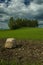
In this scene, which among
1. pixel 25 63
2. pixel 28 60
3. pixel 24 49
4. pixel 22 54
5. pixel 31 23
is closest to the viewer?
pixel 25 63

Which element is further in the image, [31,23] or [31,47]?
[31,23]

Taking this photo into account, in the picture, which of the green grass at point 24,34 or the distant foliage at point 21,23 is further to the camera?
the distant foliage at point 21,23

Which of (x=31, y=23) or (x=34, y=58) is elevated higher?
(x=34, y=58)

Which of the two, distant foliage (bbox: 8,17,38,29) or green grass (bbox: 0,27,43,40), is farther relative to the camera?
distant foliage (bbox: 8,17,38,29)

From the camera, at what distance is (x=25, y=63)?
528 inches

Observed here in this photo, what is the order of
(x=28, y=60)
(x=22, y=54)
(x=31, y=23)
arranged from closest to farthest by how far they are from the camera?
(x=28, y=60) < (x=22, y=54) < (x=31, y=23)

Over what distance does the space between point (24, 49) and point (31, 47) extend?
2.76 feet

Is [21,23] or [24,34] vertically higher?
[24,34]

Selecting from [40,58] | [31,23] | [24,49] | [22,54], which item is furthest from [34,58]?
[31,23]

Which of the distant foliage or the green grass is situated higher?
the green grass

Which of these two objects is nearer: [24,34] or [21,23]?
[24,34]

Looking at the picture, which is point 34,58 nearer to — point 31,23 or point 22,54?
point 22,54

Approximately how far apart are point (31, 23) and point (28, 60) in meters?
97.3

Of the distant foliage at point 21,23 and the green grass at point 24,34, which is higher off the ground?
the green grass at point 24,34
